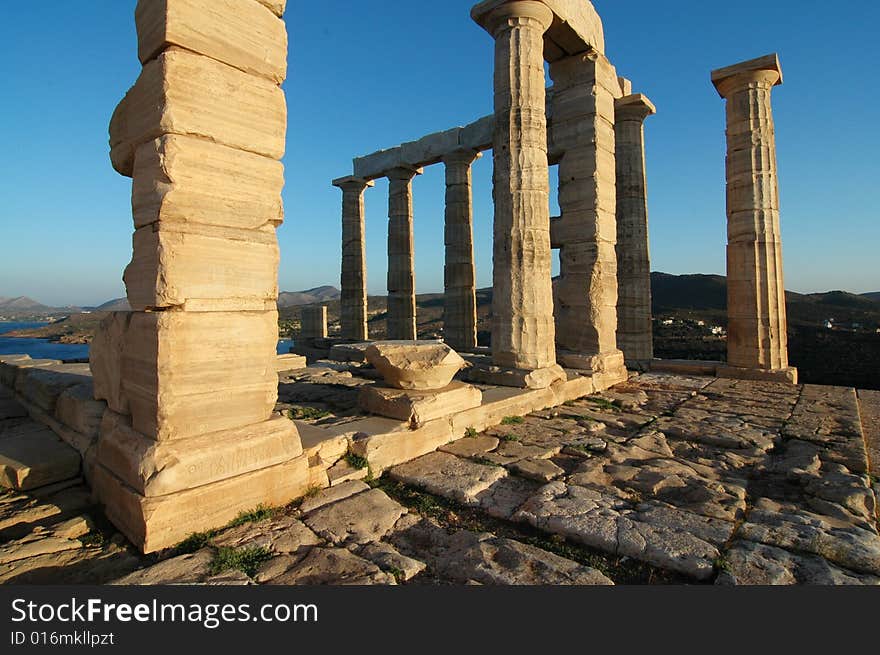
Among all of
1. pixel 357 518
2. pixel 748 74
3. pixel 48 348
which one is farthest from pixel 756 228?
pixel 48 348

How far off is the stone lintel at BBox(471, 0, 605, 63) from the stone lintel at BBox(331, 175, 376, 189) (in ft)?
36.8

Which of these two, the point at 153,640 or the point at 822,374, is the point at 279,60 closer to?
the point at 153,640

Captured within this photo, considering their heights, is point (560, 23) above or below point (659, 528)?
above

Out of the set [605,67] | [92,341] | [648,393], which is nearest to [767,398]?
[648,393]

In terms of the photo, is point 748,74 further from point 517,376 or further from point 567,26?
point 517,376

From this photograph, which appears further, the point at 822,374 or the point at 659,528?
the point at 822,374

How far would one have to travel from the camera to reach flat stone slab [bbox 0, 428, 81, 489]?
13.7ft

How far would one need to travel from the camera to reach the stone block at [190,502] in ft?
10.8

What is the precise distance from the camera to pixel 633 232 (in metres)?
13.4

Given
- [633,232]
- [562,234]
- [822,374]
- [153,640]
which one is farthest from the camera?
[822,374]

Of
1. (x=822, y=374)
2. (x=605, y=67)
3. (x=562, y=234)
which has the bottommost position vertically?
(x=822, y=374)

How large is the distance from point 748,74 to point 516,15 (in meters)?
6.57

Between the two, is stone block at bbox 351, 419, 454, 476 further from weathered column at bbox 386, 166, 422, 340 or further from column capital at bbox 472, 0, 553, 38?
weathered column at bbox 386, 166, 422, 340

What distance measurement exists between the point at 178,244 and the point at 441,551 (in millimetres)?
3103
